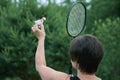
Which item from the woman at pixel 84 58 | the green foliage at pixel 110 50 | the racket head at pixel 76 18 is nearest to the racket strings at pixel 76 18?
the racket head at pixel 76 18

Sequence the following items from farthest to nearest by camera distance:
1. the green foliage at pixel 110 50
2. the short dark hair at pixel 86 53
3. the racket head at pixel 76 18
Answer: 1. the green foliage at pixel 110 50
2. the racket head at pixel 76 18
3. the short dark hair at pixel 86 53

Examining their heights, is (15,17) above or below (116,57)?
above

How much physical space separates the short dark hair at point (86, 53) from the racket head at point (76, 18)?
936mm

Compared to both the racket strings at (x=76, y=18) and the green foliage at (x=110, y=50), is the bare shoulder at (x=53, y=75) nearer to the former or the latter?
the racket strings at (x=76, y=18)

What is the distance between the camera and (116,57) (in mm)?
10414

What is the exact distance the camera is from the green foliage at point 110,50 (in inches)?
402

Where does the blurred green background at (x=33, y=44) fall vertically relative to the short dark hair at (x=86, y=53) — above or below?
below

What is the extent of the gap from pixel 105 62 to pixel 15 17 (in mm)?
2258

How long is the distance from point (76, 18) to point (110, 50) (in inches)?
260

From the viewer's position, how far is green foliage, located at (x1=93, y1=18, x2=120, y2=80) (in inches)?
402

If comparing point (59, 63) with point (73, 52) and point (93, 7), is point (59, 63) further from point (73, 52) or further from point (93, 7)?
point (73, 52)

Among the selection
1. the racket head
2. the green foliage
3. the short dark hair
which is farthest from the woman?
the green foliage

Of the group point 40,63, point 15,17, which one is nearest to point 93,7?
point 15,17

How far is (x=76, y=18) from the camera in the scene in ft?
12.7
